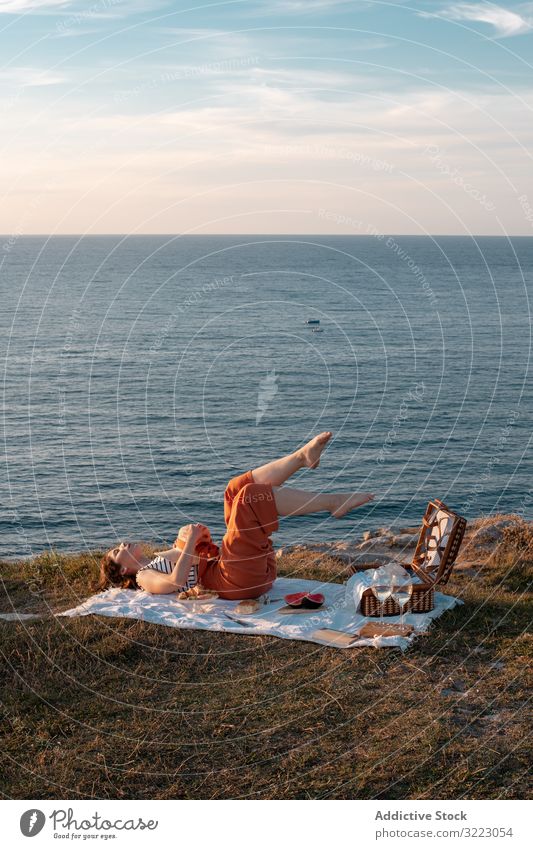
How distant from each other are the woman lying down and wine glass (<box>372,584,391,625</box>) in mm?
941

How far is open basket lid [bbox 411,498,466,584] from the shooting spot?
10.7 meters

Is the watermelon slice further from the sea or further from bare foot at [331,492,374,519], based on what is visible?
the sea

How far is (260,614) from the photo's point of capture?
1048cm

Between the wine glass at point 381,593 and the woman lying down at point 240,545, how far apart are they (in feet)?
3.09

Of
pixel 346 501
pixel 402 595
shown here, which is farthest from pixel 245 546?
pixel 402 595

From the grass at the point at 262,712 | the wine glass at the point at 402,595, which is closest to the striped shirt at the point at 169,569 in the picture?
the grass at the point at 262,712

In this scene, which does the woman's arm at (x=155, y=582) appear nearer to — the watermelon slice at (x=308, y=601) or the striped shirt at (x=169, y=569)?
the striped shirt at (x=169, y=569)

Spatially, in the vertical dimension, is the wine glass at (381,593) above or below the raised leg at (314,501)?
below

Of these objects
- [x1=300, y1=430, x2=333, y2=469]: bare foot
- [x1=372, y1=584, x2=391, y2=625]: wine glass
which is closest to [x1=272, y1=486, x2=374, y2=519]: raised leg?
[x1=300, y1=430, x2=333, y2=469]: bare foot

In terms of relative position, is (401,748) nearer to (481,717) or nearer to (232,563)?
(481,717)

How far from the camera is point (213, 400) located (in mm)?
67000

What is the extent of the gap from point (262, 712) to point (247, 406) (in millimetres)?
57124

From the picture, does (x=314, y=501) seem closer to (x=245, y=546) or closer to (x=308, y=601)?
(x=245, y=546)

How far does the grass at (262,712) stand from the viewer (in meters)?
7.01
